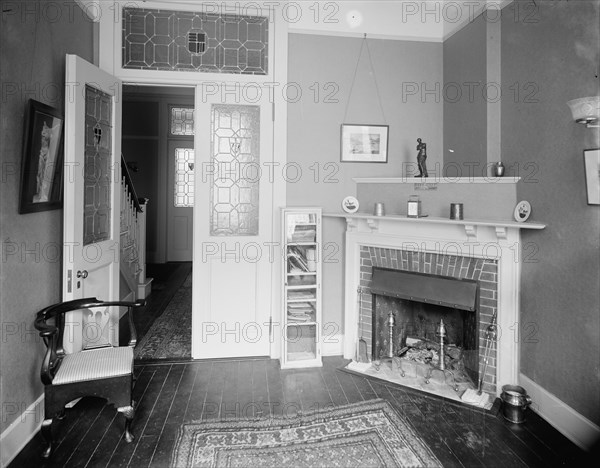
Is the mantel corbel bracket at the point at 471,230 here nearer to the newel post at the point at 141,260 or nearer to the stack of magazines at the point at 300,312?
the stack of magazines at the point at 300,312

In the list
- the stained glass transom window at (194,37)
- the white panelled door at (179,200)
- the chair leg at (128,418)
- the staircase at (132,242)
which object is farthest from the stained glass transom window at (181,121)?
the chair leg at (128,418)

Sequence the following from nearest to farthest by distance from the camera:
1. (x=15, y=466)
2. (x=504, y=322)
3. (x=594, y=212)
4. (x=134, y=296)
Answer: (x=15, y=466) → (x=594, y=212) → (x=504, y=322) → (x=134, y=296)

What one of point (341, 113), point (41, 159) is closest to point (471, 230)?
point (341, 113)

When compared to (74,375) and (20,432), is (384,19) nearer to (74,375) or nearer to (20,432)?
(74,375)

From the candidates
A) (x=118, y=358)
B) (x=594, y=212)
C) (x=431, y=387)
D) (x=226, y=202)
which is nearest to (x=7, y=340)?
(x=118, y=358)

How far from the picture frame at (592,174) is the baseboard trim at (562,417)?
1.25 m

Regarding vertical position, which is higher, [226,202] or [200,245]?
[226,202]

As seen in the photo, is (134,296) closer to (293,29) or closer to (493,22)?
(293,29)

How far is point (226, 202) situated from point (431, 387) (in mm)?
2246

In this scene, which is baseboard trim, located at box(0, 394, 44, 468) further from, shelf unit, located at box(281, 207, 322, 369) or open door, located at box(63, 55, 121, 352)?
shelf unit, located at box(281, 207, 322, 369)

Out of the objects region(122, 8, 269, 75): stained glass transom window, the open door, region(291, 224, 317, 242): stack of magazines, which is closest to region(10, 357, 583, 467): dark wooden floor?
the open door

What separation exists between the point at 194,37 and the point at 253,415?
3.07 m

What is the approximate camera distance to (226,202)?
11.9 ft

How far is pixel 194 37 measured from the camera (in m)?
3.52
